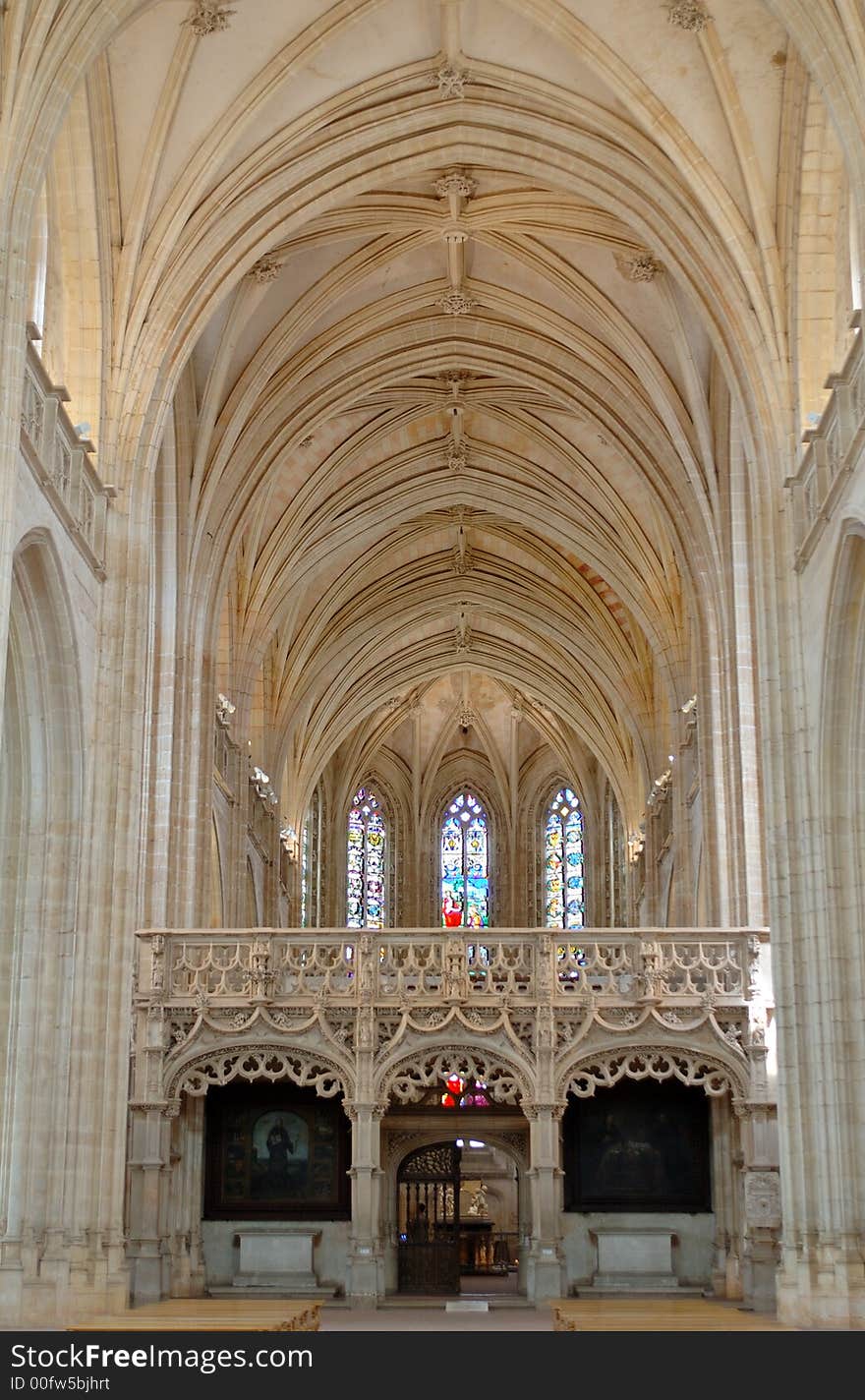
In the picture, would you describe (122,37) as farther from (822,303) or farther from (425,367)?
(425,367)

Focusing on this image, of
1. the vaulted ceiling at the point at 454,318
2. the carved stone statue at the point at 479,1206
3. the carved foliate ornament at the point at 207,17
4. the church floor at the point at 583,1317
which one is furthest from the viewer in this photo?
the carved stone statue at the point at 479,1206

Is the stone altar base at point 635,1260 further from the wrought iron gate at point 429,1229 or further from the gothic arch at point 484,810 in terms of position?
the gothic arch at point 484,810

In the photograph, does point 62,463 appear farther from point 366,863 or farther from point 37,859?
point 366,863

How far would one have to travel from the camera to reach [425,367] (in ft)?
89.8

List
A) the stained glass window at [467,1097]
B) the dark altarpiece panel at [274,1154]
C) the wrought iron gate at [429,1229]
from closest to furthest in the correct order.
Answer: the dark altarpiece panel at [274,1154]
the stained glass window at [467,1097]
the wrought iron gate at [429,1229]

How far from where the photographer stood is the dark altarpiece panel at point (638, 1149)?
21.7 metres

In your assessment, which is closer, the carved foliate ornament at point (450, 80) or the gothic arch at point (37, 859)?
the gothic arch at point (37, 859)

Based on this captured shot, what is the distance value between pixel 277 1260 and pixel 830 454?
39.6 feet

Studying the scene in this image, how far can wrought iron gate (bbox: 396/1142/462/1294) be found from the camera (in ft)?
78.2

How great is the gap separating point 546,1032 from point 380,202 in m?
11.1

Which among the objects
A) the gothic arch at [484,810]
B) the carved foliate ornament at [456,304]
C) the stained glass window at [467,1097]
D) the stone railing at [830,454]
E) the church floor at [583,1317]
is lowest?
the church floor at [583,1317]

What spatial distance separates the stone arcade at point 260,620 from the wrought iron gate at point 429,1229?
2.7 inches

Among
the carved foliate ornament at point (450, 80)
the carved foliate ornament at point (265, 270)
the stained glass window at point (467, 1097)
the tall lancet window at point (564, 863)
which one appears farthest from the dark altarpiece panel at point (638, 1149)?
the tall lancet window at point (564, 863)

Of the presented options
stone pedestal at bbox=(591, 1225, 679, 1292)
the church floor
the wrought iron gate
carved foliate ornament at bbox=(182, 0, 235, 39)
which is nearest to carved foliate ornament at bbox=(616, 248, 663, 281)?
carved foliate ornament at bbox=(182, 0, 235, 39)
